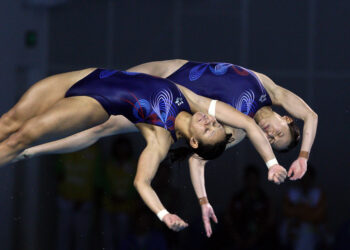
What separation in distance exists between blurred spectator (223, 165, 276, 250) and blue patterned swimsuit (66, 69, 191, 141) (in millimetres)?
2325

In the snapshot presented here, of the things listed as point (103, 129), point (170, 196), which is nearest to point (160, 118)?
point (103, 129)

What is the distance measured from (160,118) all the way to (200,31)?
10.4 ft

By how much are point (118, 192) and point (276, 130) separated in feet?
7.88

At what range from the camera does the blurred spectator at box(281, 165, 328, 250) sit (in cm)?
724

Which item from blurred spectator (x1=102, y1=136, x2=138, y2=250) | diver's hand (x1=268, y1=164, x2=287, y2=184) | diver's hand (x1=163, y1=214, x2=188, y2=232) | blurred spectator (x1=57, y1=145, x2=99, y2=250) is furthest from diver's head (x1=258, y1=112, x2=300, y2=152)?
blurred spectator (x1=57, y1=145, x2=99, y2=250)

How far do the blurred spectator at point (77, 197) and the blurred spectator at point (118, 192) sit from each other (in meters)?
0.17

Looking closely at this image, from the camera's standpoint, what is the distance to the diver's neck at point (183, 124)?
16.7 feet

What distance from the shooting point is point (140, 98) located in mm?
5105

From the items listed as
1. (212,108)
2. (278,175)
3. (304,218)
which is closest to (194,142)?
(212,108)

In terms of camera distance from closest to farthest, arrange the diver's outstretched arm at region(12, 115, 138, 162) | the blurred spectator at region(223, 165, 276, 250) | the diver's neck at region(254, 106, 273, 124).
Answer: the diver's neck at region(254, 106, 273, 124) → the diver's outstretched arm at region(12, 115, 138, 162) → the blurred spectator at region(223, 165, 276, 250)

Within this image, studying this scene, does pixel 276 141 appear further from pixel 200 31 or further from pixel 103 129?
pixel 200 31

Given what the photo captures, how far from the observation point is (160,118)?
5094 millimetres

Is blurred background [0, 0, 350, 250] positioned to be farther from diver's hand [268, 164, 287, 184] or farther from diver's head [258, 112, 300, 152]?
diver's hand [268, 164, 287, 184]

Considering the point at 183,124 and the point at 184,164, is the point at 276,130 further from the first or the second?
the point at 184,164
